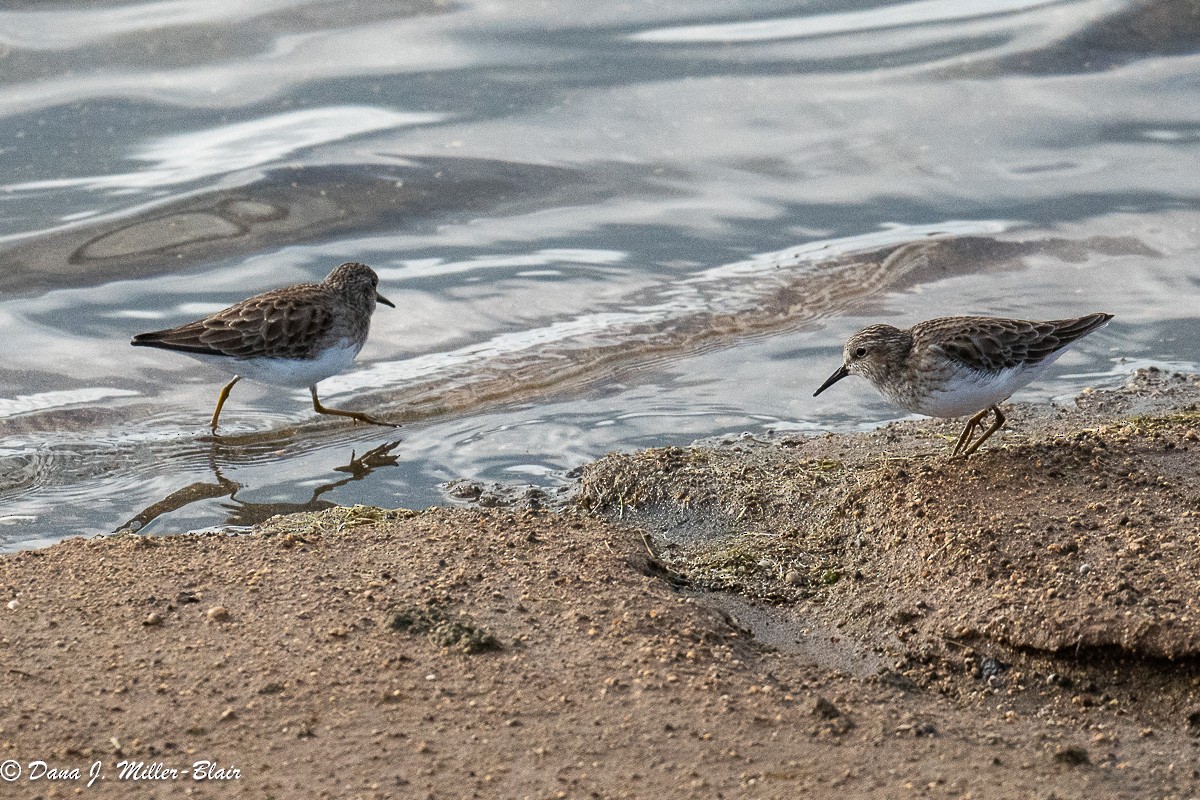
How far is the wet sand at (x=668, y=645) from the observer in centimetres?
374

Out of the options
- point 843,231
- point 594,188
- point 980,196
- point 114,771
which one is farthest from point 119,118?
point 114,771

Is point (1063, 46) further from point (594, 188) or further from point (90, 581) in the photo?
point (90, 581)

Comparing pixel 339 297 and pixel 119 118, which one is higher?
pixel 119 118

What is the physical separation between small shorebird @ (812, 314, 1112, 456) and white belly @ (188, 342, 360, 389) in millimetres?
2855

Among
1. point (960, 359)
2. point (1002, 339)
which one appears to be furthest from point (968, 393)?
point (1002, 339)

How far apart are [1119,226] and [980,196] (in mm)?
1111

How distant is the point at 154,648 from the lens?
432cm

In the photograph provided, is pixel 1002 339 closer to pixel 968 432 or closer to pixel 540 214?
pixel 968 432

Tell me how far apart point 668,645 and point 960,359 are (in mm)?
2261

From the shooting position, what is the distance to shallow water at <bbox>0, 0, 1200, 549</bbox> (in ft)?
24.4

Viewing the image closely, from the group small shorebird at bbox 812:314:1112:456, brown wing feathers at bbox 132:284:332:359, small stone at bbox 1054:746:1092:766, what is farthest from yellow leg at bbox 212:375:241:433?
small stone at bbox 1054:746:1092:766

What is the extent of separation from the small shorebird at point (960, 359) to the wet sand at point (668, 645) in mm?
345

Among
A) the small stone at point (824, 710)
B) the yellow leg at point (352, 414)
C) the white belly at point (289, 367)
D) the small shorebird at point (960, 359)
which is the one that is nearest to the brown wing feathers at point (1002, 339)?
the small shorebird at point (960, 359)

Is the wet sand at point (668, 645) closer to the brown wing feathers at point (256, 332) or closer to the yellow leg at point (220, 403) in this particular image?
the brown wing feathers at point (256, 332)
